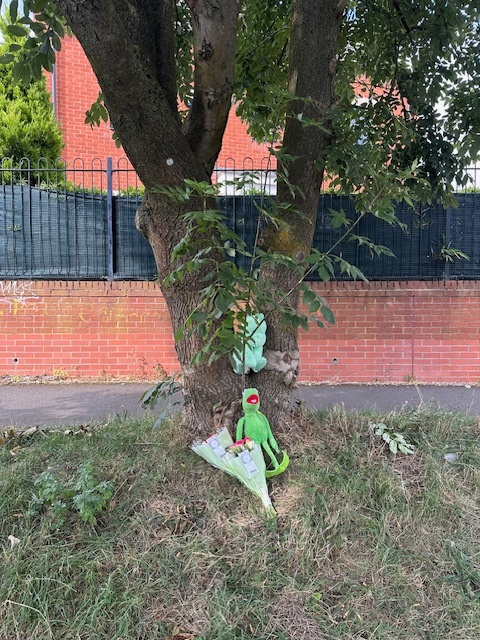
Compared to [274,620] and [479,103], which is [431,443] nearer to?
[274,620]

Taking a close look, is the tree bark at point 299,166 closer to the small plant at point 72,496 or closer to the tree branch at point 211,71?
the tree branch at point 211,71

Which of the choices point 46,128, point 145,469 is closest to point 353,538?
point 145,469

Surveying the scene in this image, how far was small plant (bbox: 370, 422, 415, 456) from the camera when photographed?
2.77m

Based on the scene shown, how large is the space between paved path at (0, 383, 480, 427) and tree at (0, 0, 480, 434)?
6.63 feet

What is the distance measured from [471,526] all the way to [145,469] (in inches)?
66.8

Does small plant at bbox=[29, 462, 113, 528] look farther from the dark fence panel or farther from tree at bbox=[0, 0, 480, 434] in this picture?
the dark fence panel

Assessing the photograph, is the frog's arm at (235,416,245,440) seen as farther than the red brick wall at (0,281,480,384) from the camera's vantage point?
No

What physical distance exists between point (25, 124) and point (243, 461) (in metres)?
6.67

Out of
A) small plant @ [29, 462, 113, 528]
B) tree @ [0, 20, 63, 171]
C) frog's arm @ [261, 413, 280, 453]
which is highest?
tree @ [0, 20, 63, 171]

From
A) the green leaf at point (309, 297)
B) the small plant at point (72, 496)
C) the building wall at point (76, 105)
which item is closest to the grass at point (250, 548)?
the small plant at point (72, 496)

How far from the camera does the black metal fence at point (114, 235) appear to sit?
589 centimetres

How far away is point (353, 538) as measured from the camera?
2.27 m

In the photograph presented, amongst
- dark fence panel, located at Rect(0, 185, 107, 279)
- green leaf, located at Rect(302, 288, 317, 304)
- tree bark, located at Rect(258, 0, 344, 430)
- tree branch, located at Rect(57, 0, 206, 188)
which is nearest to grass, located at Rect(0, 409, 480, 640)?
tree bark, located at Rect(258, 0, 344, 430)

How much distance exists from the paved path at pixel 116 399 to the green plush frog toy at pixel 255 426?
2.08 meters
